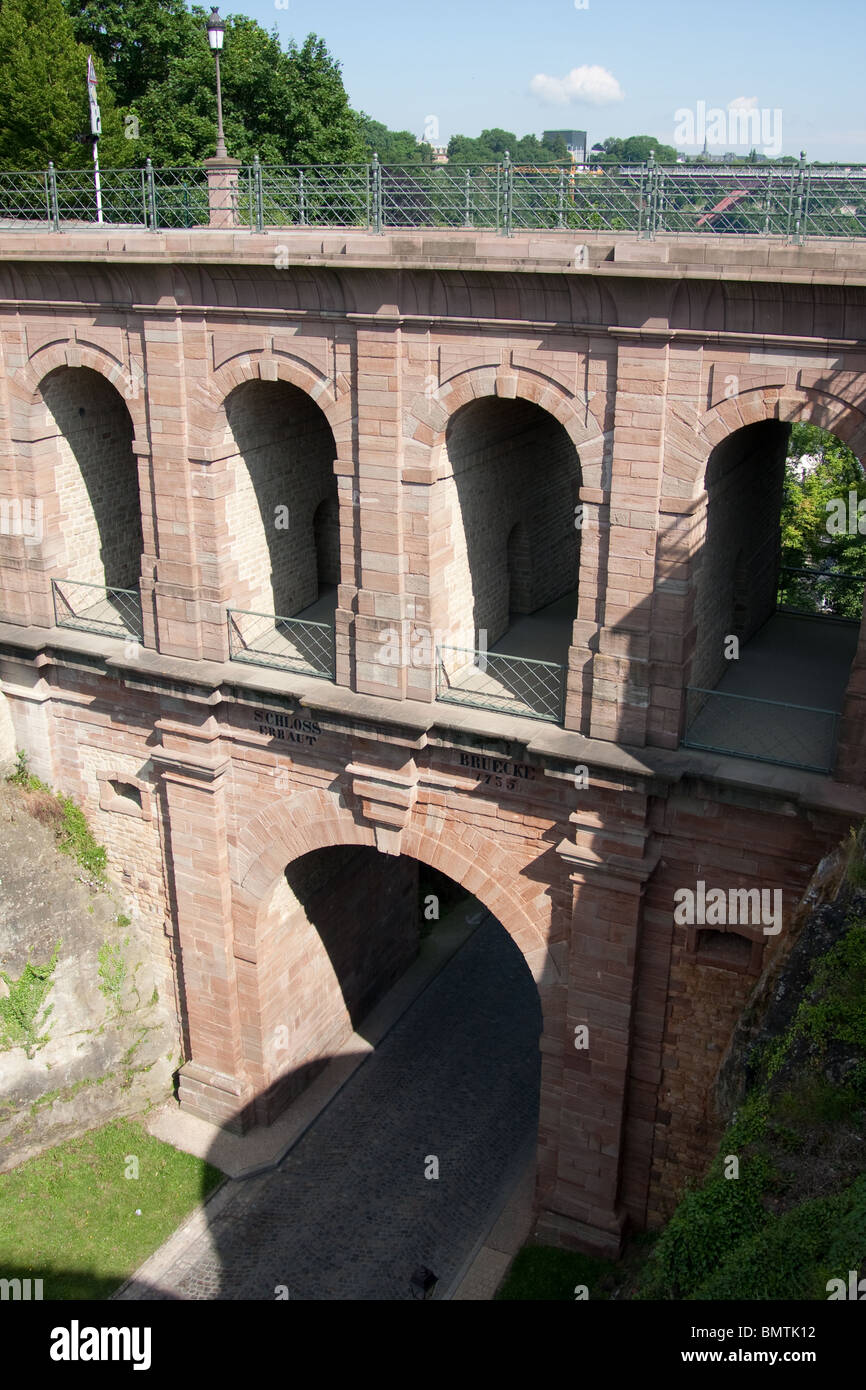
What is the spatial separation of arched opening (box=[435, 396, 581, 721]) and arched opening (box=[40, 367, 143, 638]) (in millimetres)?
6470

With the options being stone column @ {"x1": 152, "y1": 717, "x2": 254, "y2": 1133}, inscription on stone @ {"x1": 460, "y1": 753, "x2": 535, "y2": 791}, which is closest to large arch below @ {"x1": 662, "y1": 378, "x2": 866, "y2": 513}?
inscription on stone @ {"x1": 460, "y1": 753, "x2": 535, "y2": 791}

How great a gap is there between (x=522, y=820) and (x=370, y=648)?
358cm

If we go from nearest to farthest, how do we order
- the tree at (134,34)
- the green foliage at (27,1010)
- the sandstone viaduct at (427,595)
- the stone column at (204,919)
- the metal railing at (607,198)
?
the metal railing at (607,198) → the sandstone viaduct at (427,595) → the stone column at (204,919) → the green foliage at (27,1010) → the tree at (134,34)

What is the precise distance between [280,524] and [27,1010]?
32.7 feet

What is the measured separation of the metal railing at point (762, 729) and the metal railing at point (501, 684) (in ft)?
6.89

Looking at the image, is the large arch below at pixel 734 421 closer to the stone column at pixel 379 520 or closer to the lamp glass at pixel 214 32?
the stone column at pixel 379 520

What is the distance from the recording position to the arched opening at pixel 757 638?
1750 cm

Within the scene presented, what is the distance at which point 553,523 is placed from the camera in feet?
74.4

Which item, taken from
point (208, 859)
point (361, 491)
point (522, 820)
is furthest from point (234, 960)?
point (361, 491)

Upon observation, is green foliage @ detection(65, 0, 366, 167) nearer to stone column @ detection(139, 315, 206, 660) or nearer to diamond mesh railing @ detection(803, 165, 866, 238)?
stone column @ detection(139, 315, 206, 660)

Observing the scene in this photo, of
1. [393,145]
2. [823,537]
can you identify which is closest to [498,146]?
[393,145]

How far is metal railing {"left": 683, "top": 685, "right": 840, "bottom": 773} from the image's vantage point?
17000mm

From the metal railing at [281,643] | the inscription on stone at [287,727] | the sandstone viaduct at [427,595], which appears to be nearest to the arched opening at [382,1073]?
the sandstone viaduct at [427,595]

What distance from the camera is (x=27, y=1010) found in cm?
2220
